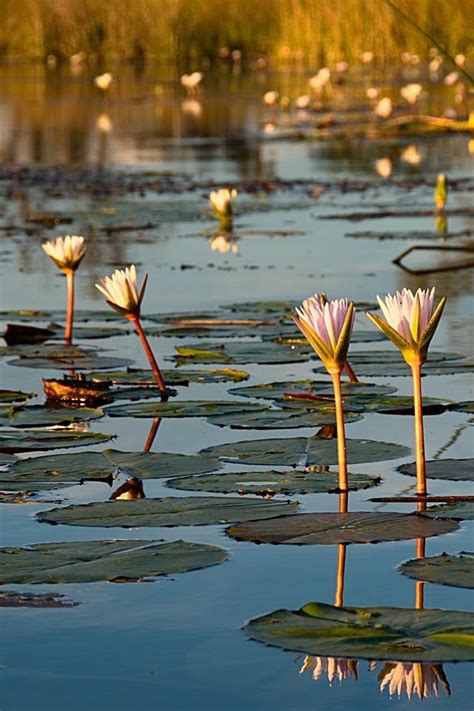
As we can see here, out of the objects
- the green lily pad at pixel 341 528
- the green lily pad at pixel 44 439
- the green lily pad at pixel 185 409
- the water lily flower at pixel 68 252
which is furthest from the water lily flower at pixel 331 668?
the water lily flower at pixel 68 252

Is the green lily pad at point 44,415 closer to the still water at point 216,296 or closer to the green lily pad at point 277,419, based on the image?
the still water at point 216,296

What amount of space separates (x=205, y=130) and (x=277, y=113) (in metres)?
2.45

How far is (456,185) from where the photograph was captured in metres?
13.2

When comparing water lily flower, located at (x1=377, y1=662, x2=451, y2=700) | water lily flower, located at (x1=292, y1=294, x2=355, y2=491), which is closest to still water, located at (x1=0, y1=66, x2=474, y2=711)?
water lily flower, located at (x1=377, y1=662, x2=451, y2=700)

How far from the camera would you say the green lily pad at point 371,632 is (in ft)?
8.85

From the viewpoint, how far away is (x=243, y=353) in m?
5.89

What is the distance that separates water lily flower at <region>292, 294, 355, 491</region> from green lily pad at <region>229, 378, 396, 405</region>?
1.23 metres

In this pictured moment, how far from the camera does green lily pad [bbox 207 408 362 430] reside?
469 centimetres

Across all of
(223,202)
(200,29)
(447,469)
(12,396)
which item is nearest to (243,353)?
(12,396)

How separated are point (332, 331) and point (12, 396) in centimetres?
183

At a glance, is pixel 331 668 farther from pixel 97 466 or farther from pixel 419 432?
pixel 97 466

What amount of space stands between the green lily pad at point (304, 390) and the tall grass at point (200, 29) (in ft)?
92.6

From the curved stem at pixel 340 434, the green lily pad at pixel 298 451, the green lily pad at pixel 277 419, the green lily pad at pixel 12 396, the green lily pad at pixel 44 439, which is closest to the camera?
the curved stem at pixel 340 434

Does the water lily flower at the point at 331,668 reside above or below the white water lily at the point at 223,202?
below
